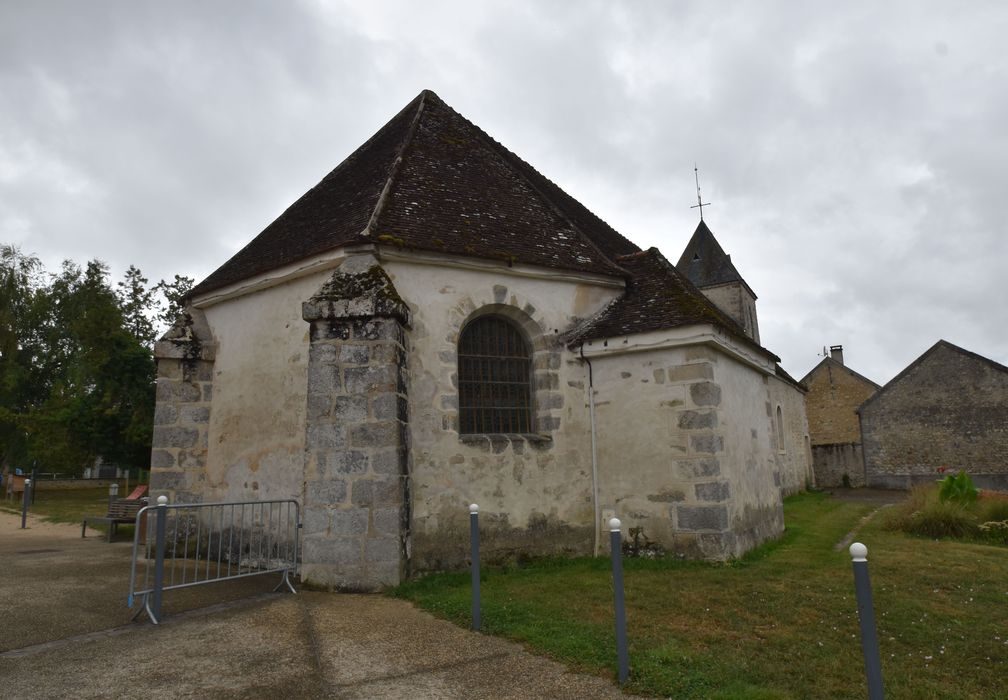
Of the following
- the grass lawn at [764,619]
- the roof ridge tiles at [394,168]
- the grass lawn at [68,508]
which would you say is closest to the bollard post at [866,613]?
the grass lawn at [764,619]

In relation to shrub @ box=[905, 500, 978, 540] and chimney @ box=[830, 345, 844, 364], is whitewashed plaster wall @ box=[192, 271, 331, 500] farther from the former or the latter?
chimney @ box=[830, 345, 844, 364]

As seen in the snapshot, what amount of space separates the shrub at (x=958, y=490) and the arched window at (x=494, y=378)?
8.83 m

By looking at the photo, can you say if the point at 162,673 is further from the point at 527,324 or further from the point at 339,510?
the point at 527,324

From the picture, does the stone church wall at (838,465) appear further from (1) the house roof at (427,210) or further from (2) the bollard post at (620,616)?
(2) the bollard post at (620,616)

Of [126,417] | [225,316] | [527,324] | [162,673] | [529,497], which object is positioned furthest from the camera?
[126,417]

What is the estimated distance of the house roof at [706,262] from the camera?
26.1 meters

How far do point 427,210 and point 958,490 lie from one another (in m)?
11.5

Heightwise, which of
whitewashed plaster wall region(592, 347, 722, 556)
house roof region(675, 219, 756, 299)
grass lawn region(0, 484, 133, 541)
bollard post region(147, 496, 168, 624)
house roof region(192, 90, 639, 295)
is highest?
house roof region(675, 219, 756, 299)

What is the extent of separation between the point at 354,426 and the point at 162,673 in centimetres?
315

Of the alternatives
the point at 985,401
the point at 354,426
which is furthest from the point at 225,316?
the point at 985,401

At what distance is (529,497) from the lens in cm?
832

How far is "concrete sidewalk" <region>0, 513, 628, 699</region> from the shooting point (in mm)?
3820

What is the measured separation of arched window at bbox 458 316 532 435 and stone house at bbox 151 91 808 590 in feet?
0.09

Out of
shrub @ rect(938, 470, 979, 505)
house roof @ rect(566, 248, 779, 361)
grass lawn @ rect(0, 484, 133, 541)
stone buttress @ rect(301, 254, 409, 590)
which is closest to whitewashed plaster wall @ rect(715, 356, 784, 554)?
house roof @ rect(566, 248, 779, 361)
